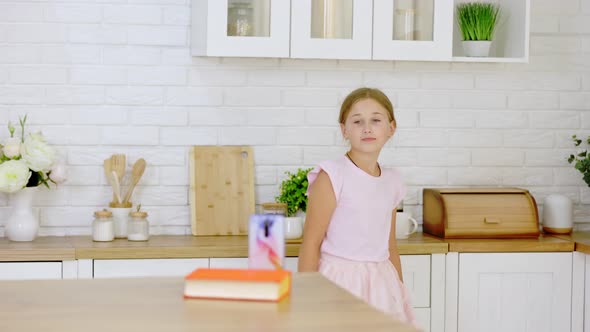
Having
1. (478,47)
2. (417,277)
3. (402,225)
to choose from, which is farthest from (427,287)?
(478,47)

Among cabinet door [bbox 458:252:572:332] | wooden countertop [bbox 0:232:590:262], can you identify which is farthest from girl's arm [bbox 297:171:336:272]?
cabinet door [bbox 458:252:572:332]

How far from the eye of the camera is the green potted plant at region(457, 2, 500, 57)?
4.12 m

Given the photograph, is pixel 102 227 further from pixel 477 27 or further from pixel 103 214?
pixel 477 27

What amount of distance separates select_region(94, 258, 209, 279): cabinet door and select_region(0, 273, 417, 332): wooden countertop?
51.7 inches

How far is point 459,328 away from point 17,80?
2.08 metres

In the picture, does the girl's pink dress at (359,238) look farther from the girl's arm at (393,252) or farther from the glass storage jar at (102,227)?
the glass storage jar at (102,227)

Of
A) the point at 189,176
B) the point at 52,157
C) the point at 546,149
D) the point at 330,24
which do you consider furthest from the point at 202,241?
the point at 546,149

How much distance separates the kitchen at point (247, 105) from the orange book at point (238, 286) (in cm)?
166

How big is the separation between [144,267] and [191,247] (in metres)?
0.19

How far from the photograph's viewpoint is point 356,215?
345 centimetres

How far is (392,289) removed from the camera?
3381 mm

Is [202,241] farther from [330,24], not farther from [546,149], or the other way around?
[546,149]

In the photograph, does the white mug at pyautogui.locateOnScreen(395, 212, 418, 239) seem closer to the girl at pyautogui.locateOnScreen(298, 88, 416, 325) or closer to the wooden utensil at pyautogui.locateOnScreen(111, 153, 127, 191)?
the girl at pyautogui.locateOnScreen(298, 88, 416, 325)

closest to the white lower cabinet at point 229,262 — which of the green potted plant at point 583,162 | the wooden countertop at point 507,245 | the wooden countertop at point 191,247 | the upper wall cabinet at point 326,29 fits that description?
the wooden countertop at point 191,247
